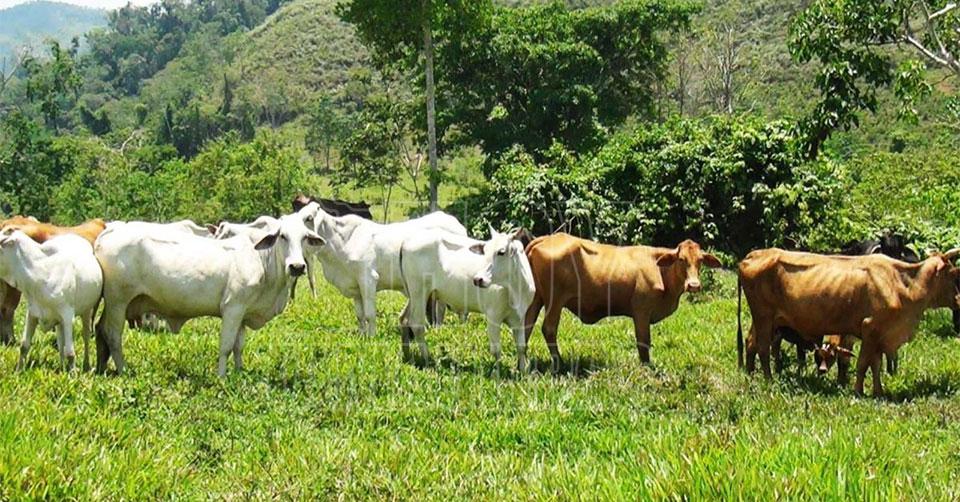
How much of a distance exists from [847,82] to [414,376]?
6524mm

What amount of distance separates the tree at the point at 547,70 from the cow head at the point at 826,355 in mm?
23283

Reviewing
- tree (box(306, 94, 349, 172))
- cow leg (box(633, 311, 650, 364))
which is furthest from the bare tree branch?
tree (box(306, 94, 349, 172))

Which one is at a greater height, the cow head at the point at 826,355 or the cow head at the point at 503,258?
the cow head at the point at 503,258

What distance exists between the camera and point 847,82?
416 inches

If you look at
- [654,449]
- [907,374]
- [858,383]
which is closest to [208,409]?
[654,449]

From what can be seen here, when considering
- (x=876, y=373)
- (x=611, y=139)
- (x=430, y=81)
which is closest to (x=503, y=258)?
(x=876, y=373)

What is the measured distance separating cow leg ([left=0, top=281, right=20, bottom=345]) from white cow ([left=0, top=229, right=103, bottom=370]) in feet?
6.76

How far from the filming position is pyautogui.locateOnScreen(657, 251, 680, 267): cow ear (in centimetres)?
971

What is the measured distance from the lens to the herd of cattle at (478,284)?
7895mm

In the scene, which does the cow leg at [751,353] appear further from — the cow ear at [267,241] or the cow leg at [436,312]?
the cow ear at [267,241]

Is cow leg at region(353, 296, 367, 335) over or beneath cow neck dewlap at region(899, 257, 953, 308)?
beneath

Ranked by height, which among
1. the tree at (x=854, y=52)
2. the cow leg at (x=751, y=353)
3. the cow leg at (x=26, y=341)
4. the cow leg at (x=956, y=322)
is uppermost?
the tree at (x=854, y=52)

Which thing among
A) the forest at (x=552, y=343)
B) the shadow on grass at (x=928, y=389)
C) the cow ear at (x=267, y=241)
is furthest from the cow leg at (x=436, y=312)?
→ the shadow on grass at (x=928, y=389)

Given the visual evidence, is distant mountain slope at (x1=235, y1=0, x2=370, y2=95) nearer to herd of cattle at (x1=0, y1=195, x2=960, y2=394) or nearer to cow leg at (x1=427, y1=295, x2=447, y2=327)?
cow leg at (x1=427, y1=295, x2=447, y2=327)
